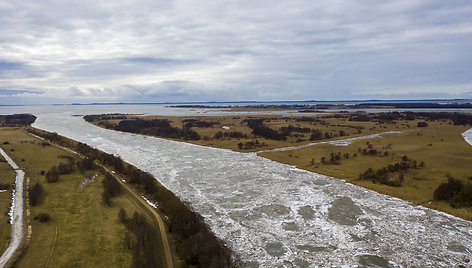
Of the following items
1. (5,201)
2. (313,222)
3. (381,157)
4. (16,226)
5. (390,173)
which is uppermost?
(381,157)

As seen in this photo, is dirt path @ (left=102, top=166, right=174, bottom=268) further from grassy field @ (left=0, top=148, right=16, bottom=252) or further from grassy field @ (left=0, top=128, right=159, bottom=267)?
grassy field @ (left=0, top=148, right=16, bottom=252)

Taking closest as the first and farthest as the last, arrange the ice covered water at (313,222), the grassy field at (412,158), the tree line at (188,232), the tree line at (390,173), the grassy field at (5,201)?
the tree line at (188,232) → the ice covered water at (313,222) → the grassy field at (5,201) → the grassy field at (412,158) → the tree line at (390,173)

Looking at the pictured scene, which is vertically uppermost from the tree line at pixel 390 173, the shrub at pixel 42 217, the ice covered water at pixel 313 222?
the tree line at pixel 390 173

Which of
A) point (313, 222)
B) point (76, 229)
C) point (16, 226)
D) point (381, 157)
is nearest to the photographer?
point (76, 229)

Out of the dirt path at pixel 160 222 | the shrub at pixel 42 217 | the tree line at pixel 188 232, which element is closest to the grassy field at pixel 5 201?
the shrub at pixel 42 217

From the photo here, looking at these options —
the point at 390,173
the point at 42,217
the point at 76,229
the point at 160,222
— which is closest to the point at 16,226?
the point at 42,217

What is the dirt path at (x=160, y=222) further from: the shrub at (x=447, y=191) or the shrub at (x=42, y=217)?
the shrub at (x=447, y=191)

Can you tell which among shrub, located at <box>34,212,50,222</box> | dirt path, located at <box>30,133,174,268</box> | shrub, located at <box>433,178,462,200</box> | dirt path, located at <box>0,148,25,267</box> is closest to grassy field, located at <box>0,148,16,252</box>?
dirt path, located at <box>0,148,25,267</box>

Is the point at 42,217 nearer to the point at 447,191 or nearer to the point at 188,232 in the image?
the point at 188,232
